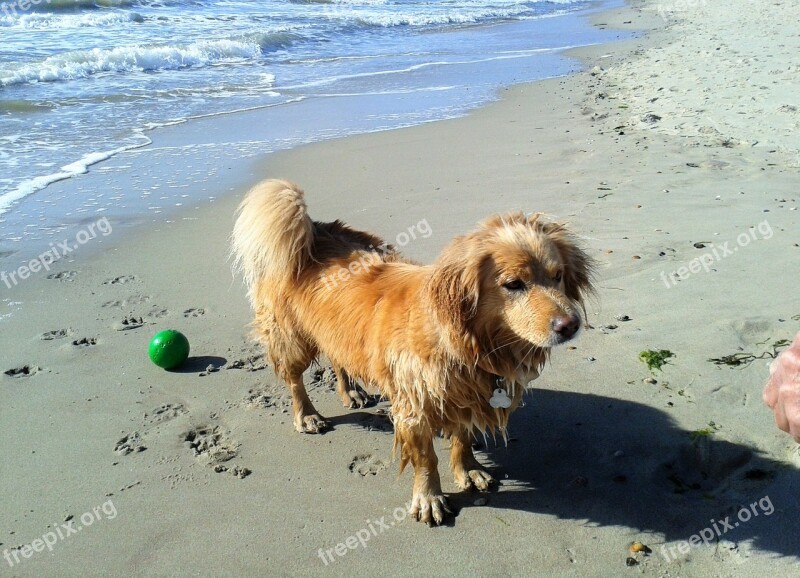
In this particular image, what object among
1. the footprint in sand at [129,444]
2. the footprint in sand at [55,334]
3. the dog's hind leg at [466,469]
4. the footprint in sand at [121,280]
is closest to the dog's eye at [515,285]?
the dog's hind leg at [466,469]

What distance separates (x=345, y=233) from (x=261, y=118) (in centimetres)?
763

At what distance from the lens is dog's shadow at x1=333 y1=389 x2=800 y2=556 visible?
325 centimetres

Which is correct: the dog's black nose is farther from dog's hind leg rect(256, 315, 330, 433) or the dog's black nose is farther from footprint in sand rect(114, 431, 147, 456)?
footprint in sand rect(114, 431, 147, 456)

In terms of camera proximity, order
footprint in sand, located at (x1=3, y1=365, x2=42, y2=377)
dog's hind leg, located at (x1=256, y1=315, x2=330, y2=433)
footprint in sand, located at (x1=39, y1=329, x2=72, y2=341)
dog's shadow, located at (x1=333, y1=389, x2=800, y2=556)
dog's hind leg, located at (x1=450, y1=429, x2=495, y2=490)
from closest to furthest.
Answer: dog's shadow, located at (x1=333, y1=389, x2=800, y2=556) → dog's hind leg, located at (x1=450, y1=429, x2=495, y2=490) → dog's hind leg, located at (x1=256, y1=315, x2=330, y2=433) → footprint in sand, located at (x1=3, y1=365, x2=42, y2=377) → footprint in sand, located at (x1=39, y1=329, x2=72, y2=341)

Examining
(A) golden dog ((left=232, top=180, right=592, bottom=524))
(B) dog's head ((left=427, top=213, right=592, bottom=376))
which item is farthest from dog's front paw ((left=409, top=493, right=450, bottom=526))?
(B) dog's head ((left=427, top=213, right=592, bottom=376))

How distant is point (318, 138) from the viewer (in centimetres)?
984

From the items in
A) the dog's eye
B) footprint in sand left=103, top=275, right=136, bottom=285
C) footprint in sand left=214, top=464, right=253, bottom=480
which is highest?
the dog's eye

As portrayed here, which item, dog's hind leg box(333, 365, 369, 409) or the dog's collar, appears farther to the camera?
dog's hind leg box(333, 365, 369, 409)

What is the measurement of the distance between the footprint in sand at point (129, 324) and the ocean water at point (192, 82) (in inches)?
72.2

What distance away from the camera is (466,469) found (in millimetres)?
3742

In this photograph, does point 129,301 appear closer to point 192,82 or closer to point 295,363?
point 295,363

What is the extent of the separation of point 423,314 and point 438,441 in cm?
123

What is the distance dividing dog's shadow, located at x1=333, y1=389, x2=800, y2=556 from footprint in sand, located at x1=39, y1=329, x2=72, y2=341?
305cm

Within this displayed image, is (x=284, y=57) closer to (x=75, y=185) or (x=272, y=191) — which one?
(x=75, y=185)
